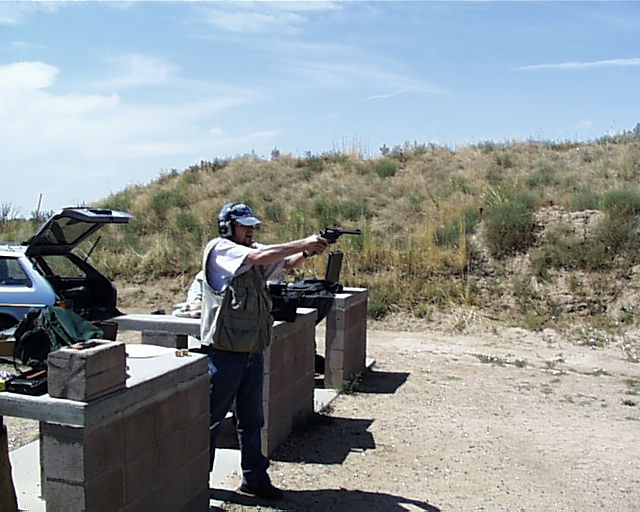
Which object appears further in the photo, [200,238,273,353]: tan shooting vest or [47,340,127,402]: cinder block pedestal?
[200,238,273,353]: tan shooting vest

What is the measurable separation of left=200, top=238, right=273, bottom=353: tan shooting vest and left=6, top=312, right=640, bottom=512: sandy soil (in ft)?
3.61

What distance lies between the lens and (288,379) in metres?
5.99

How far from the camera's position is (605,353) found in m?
11.2

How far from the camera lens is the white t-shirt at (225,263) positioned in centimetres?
431

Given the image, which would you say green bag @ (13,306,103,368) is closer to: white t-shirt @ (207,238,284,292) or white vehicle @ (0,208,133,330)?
white t-shirt @ (207,238,284,292)

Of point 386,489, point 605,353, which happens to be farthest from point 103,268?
point 386,489

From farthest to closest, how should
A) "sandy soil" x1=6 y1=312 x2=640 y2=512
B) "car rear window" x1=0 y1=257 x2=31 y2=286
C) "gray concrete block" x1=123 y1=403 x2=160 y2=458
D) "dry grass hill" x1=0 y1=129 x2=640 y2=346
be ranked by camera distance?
"dry grass hill" x1=0 y1=129 x2=640 y2=346, "car rear window" x1=0 y1=257 x2=31 y2=286, "sandy soil" x1=6 y1=312 x2=640 y2=512, "gray concrete block" x1=123 y1=403 x2=160 y2=458

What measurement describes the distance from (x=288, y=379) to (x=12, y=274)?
4.79 m

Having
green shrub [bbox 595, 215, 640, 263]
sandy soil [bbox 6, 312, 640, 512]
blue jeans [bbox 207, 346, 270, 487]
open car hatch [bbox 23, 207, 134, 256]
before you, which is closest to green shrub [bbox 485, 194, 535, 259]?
green shrub [bbox 595, 215, 640, 263]

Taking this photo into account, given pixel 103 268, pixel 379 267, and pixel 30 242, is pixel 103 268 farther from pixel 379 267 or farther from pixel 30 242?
pixel 30 242

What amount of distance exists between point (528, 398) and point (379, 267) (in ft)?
23.4

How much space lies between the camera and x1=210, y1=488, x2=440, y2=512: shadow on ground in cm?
479

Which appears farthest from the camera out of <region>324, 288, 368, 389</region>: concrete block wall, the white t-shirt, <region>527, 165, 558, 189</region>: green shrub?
<region>527, 165, 558, 189</region>: green shrub

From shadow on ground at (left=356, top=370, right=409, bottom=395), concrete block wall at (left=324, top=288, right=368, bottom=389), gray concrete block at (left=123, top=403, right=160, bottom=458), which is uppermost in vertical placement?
gray concrete block at (left=123, top=403, right=160, bottom=458)
